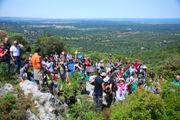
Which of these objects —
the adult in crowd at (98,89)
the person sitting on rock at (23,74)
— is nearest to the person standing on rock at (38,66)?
the person sitting on rock at (23,74)

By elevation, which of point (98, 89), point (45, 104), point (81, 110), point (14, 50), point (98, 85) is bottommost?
point (81, 110)

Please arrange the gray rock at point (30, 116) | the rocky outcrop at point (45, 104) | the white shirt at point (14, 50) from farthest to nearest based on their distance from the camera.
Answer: the white shirt at point (14, 50) < the rocky outcrop at point (45, 104) < the gray rock at point (30, 116)

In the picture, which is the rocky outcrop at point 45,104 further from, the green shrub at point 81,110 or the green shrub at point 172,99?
the green shrub at point 172,99

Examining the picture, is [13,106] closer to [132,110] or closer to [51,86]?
[51,86]

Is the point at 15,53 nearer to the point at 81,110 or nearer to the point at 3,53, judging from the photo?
the point at 3,53

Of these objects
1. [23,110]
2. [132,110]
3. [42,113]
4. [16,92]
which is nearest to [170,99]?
[132,110]

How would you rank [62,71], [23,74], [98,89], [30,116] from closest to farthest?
1. [30,116]
2. [98,89]
3. [23,74]
4. [62,71]

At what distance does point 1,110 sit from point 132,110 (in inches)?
156

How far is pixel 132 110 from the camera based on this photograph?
650 centimetres

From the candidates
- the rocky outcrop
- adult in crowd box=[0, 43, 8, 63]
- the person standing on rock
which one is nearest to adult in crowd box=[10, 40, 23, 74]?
adult in crowd box=[0, 43, 8, 63]

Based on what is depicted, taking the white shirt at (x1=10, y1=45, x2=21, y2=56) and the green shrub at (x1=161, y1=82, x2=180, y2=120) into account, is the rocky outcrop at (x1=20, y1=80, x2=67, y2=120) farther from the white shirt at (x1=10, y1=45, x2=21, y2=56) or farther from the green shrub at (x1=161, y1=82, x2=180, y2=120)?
the green shrub at (x1=161, y1=82, x2=180, y2=120)

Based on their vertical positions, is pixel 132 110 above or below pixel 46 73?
below

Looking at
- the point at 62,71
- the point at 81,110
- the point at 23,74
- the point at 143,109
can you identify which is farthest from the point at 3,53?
the point at 143,109

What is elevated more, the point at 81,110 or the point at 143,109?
the point at 143,109
